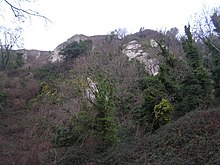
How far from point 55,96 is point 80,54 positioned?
11.4m

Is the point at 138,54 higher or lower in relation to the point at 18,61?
lower

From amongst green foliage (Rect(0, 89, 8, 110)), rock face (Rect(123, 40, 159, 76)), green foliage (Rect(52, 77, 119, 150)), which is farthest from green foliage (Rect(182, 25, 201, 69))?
A: green foliage (Rect(0, 89, 8, 110))

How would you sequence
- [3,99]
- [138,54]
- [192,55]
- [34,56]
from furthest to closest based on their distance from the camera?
[34,56] < [138,54] < [3,99] < [192,55]

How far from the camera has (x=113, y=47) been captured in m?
33.1

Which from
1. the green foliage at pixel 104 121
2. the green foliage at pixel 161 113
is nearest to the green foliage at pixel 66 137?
the green foliage at pixel 104 121

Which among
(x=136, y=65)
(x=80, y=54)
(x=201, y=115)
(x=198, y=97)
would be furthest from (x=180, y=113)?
(x=80, y=54)

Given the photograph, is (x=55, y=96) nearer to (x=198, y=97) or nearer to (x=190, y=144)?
(x=198, y=97)

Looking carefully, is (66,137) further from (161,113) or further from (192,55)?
(192,55)

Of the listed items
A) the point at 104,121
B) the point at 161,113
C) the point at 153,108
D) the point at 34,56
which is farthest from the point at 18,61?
the point at 161,113

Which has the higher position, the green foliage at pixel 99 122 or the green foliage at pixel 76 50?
the green foliage at pixel 76 50

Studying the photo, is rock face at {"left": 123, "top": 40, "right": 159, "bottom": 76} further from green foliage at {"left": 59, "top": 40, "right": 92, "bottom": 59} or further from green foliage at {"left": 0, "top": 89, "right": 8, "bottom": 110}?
green foliage at {"left": 0, "top": 89, "right": 8, "bottom": 110}

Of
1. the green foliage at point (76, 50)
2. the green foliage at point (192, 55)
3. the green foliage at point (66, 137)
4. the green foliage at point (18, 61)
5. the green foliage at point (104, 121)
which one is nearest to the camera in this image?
the green foliage at point (104, 121)

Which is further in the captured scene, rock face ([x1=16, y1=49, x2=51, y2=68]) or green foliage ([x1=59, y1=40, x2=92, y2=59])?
rock face ([x1=16, y1=49, x2=51, y2=68])

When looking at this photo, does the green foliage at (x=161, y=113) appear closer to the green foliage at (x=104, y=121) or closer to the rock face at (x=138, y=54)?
the green foliage at (x=104, y=121)
